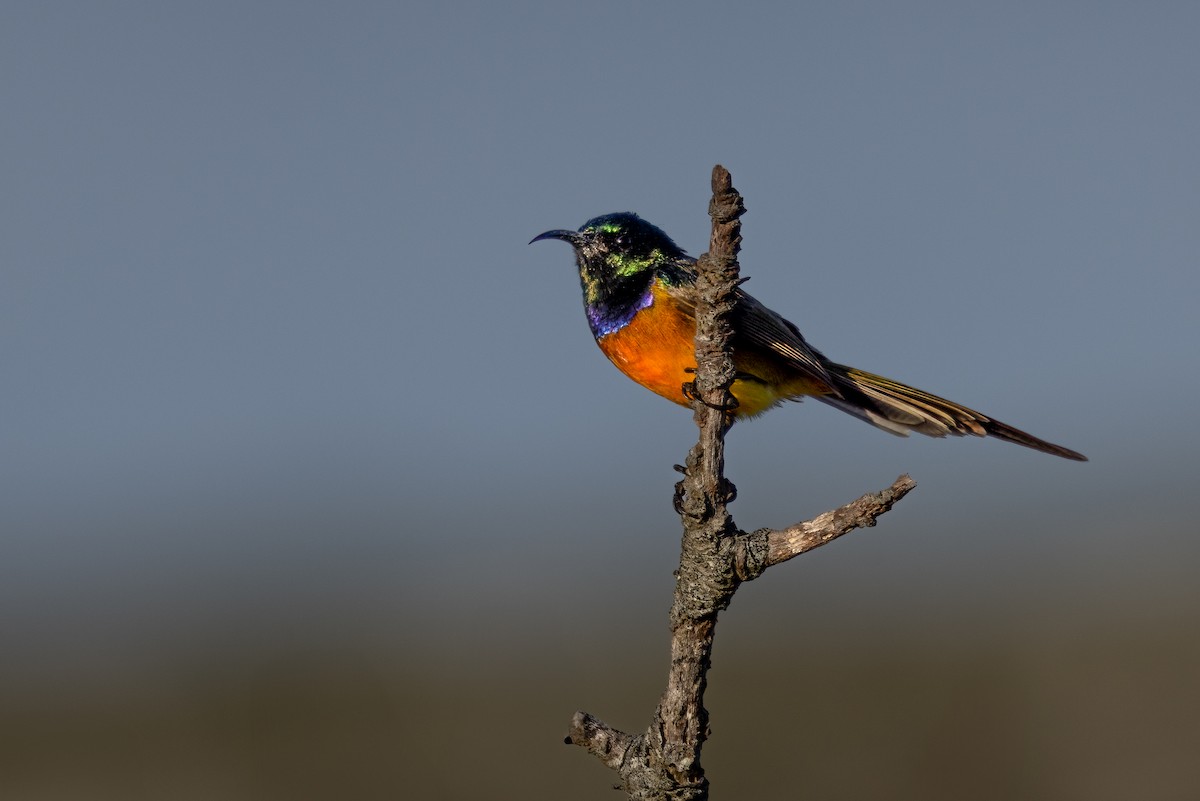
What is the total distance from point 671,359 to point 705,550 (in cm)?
226

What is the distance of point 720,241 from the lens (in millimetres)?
4129

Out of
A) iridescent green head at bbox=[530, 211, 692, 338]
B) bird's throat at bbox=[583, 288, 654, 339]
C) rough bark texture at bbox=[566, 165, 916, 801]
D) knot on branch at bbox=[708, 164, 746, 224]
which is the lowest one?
rough bark texture at bbox=[566, 165, 916, 801]

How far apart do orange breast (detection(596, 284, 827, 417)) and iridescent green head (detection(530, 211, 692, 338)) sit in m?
0.11

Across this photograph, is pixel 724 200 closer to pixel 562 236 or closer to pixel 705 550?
pixel 705 550

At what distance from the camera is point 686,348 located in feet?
20.6

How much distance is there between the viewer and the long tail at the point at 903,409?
6.66m

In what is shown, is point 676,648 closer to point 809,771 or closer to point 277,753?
point 809,771

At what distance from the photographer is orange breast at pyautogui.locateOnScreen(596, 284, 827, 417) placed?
6.30 m

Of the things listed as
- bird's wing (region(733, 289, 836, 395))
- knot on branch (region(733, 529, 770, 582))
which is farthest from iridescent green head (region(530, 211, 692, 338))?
knot on branch (region(733, 529, 770, 582))

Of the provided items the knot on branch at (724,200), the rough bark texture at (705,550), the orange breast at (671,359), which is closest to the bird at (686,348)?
the orange breast at (671,359)

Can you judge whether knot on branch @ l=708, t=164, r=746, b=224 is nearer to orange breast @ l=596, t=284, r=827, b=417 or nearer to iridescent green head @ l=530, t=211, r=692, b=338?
orange breast @ l=596, t=284, r=827, b=417

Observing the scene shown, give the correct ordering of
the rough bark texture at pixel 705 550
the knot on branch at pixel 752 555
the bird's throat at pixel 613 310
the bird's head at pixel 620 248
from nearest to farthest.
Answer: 1. the rough bark texture at pixel 705 550
2. the knot on branch at pixel 752 555
3. the bird's throat at pixel 613 310
4. the bird's head at pixel 620 248

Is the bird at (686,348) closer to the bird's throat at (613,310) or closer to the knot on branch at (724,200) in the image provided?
the bird's throat at (613,310)

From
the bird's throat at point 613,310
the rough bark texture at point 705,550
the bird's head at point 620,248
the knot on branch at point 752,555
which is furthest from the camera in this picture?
the bird's head at point 620,248
